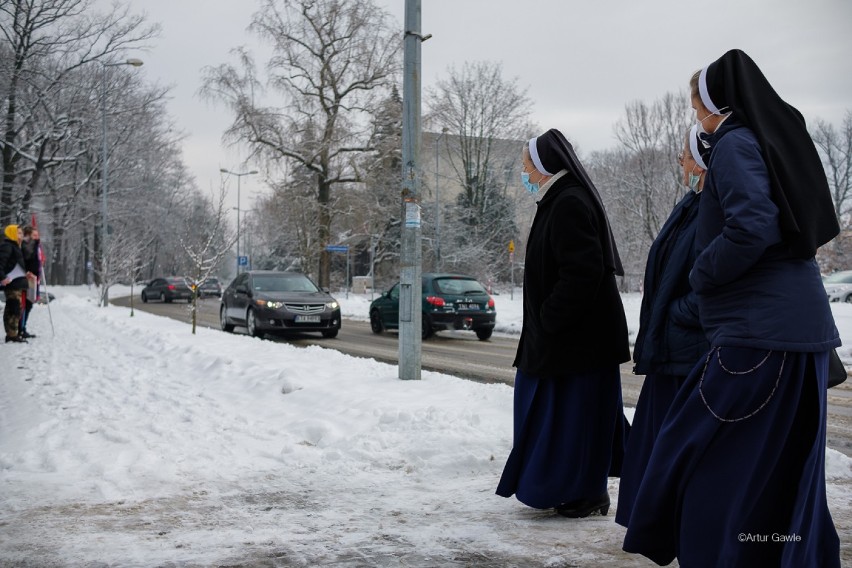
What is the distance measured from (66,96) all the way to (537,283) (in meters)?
32.7

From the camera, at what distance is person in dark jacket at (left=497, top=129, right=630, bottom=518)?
145 inches

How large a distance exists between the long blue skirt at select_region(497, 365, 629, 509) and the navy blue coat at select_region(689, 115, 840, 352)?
114 centimetres

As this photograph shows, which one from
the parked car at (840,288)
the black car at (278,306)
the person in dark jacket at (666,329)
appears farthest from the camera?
the parked car at (840,288)

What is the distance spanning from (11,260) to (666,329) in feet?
39.7

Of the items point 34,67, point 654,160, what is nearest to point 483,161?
point 654,160

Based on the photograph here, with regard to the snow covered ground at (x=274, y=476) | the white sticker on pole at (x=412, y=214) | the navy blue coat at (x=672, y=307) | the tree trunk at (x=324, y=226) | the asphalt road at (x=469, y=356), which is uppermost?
the tree trunk at (x=324, y=226)

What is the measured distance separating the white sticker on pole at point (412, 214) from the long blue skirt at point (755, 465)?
229 inches

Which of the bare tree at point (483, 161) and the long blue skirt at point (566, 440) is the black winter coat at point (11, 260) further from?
the bare tree at point (483, 161)

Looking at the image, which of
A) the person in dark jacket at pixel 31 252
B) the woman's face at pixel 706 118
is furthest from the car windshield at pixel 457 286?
the woman's face at pixel 706 118

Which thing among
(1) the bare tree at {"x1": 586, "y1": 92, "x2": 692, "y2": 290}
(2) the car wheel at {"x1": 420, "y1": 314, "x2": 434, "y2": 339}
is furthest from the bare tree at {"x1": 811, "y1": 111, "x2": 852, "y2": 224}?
(2) the car wheel at {"x1": 420, "y1": 314, "x2": 434, "y2": 339}

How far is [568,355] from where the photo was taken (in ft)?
12.2

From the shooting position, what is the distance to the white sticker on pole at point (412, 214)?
8289mm

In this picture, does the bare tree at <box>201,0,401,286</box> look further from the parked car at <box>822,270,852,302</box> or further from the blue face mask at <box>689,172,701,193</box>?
the blue face mask at <box>689,172,701,193</box>

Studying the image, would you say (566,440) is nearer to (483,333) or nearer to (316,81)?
(483,333)
